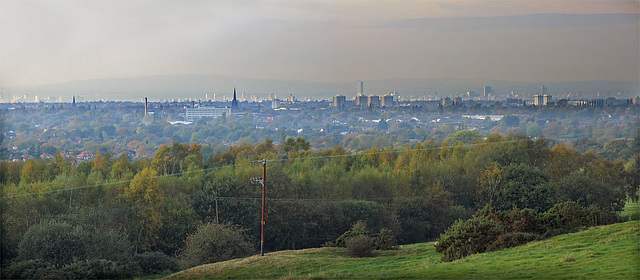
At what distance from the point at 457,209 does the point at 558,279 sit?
56.3 feet

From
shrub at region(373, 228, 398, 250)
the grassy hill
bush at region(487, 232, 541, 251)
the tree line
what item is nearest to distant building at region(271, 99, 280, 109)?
the tree line

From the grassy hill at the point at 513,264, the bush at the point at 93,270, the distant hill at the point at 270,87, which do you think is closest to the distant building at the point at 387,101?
the distant hill at the point at 270,87

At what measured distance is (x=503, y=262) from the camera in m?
9.49

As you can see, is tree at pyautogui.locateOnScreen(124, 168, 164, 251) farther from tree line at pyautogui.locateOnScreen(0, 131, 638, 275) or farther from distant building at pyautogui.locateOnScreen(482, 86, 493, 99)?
distant building at pyautogui.locateOnScreen(482, 86, 493, 99)

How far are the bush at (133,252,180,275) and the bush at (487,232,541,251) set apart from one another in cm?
1009

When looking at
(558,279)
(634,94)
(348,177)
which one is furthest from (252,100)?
(558,279)

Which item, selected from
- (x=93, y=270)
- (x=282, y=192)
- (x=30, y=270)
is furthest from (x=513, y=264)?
(x=282, y=192)

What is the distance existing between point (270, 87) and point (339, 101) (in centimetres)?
354

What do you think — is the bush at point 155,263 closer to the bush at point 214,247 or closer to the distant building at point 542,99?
the bush at point 214,247

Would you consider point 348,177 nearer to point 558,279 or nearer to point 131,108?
point 131,108

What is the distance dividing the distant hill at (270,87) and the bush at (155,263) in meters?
8.29

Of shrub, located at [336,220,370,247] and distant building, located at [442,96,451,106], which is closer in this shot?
shrub, located at [336,220,370,247]

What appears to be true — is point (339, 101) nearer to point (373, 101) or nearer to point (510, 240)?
point (373, 101)

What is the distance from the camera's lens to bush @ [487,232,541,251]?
11.7m
